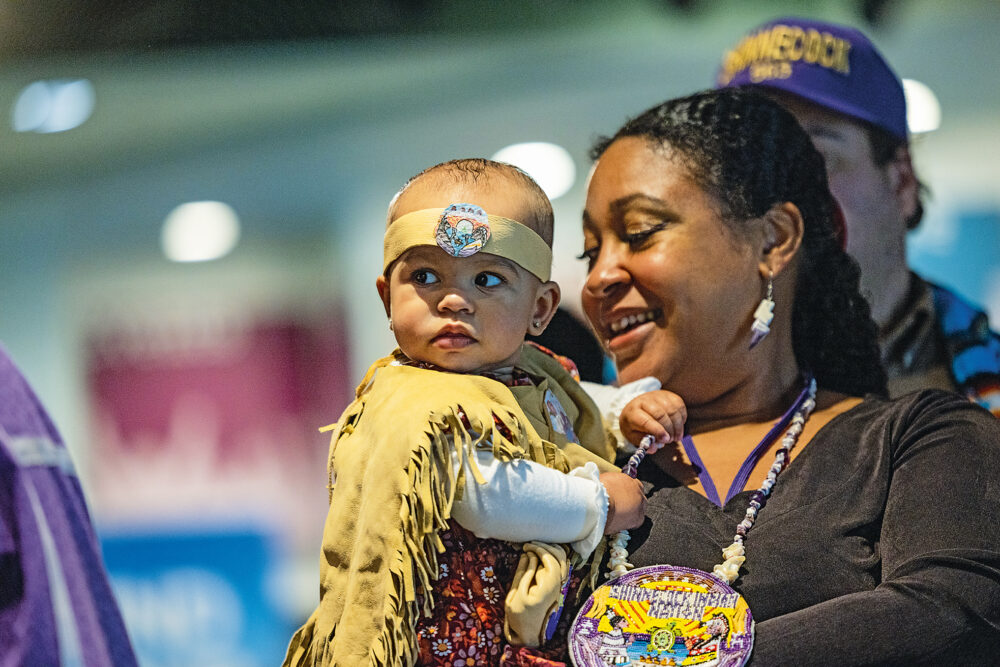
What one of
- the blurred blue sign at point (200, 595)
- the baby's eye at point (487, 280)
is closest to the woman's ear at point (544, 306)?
the baby's eye at point (487, 280)

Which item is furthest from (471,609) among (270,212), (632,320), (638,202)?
(270,212)

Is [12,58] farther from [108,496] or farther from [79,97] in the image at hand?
[108,496]

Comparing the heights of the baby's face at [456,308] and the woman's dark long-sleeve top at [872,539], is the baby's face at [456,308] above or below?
above

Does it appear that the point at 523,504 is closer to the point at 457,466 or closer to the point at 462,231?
the point at 457,466

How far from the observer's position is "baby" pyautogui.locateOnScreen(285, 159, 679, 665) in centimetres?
158

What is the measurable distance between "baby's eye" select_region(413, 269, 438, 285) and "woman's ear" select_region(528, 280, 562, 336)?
187 mm

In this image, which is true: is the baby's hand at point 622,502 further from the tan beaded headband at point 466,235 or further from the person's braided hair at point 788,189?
the person's braided hair at point 788,189

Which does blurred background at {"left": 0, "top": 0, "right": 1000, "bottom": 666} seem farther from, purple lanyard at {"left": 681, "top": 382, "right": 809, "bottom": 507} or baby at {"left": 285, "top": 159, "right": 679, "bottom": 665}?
baby at {"left": 285, "top": 159, "right": 679, "bottom": 665}

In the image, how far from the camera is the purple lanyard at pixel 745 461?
6.59 ft

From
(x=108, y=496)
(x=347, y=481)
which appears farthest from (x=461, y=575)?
(x=108, y=496)

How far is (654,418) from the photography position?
1986 mm

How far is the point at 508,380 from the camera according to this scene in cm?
180

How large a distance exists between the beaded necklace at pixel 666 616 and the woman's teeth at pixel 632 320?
49 centimetres

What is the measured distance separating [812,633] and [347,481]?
0.70m
